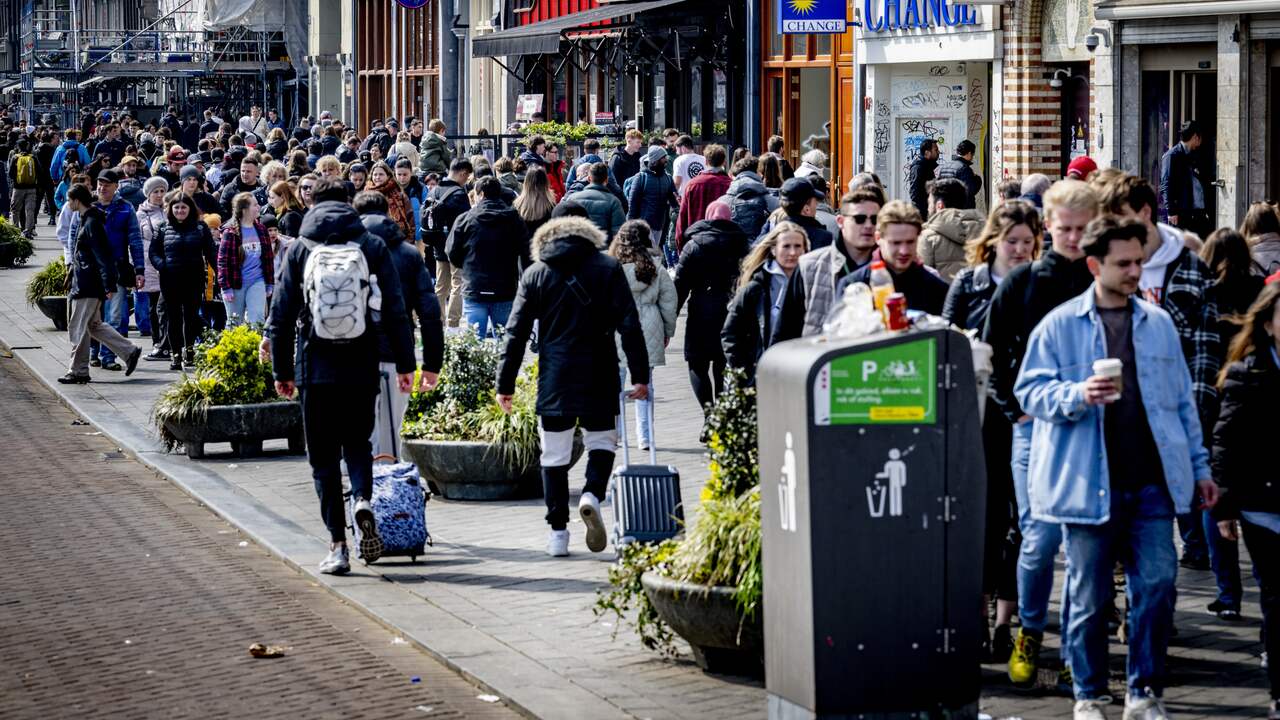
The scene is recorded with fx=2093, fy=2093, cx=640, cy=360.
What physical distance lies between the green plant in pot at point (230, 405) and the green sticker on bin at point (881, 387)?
25.9ft

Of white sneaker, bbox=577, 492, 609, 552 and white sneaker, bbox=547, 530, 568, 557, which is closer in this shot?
white sneaker, bbox=577, 492, 609, 552

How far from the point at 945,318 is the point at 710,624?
5.05 feet

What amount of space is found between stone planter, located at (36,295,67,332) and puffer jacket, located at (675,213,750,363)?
11.0 metres

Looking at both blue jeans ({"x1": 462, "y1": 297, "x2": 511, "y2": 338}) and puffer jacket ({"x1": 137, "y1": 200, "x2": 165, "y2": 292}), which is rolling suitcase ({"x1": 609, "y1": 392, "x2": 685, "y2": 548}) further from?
puffer jacket ({"x1": 137, "y1": 200, "x2": 165, "y2": 292})

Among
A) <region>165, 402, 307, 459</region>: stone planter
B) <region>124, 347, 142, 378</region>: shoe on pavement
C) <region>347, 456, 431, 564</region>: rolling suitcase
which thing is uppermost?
<region>124, 347, 142, 378</region>: shoe on pavement

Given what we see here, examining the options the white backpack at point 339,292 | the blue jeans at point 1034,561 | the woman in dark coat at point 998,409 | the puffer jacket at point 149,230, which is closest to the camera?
the blue jeans at point 1034,561

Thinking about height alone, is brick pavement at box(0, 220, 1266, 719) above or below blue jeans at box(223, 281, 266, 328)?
below

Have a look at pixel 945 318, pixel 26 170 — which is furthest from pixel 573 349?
pixel 26 170

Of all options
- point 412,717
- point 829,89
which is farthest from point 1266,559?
point 829,89

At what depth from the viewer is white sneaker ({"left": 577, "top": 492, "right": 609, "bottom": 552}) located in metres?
9.92

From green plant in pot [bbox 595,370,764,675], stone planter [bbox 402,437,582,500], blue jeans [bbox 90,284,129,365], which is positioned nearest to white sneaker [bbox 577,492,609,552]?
stone planter [bbox 402,437,582,500]

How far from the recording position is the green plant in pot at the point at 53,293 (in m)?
22.2

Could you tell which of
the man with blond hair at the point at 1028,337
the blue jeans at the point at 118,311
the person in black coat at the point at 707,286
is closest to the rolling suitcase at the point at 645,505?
the man with blond hair at the point at 1028,337

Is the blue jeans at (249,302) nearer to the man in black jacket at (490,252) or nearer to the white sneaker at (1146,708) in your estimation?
the man in black jacket at (490,252)
